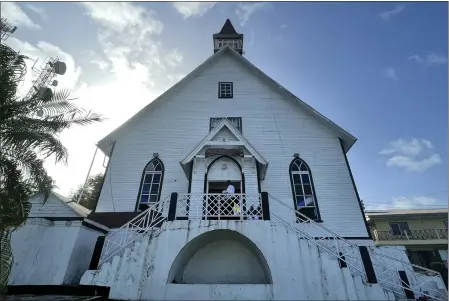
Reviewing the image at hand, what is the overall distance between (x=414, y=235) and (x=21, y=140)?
35943mm

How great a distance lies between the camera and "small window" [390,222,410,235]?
2769cm

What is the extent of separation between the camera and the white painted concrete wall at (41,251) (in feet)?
26.4

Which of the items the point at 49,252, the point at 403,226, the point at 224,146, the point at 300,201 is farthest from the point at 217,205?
the point at 403,226

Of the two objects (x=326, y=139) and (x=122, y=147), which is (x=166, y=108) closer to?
(x=122, y=147)

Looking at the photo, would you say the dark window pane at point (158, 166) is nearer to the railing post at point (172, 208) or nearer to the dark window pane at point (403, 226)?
the railing post at point (172, 208)

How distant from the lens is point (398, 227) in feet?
92.0

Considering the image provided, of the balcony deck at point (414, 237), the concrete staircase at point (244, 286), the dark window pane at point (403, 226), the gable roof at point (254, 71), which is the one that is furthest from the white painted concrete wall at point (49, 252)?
the dark window pane at point (403, 226)

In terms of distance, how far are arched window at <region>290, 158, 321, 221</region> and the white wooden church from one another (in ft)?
0.19

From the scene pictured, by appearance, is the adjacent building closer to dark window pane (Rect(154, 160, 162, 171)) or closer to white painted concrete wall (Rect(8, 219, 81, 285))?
dark window pane (Rect(154, 160, 162, 171))

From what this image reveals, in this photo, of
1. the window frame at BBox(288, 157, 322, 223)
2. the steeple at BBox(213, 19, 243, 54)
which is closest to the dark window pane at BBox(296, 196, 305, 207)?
the window frame at BBox(288, 157, 322, 223)

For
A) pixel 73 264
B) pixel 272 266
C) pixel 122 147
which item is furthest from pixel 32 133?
pixel 272 266

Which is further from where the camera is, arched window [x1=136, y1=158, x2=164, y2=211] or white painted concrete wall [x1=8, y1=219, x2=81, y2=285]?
arched window [x1=136, y1=158, x2=164, y2=211]

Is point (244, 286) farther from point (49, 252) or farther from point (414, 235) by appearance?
point (414, 235)

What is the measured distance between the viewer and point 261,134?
1395 centimetres
